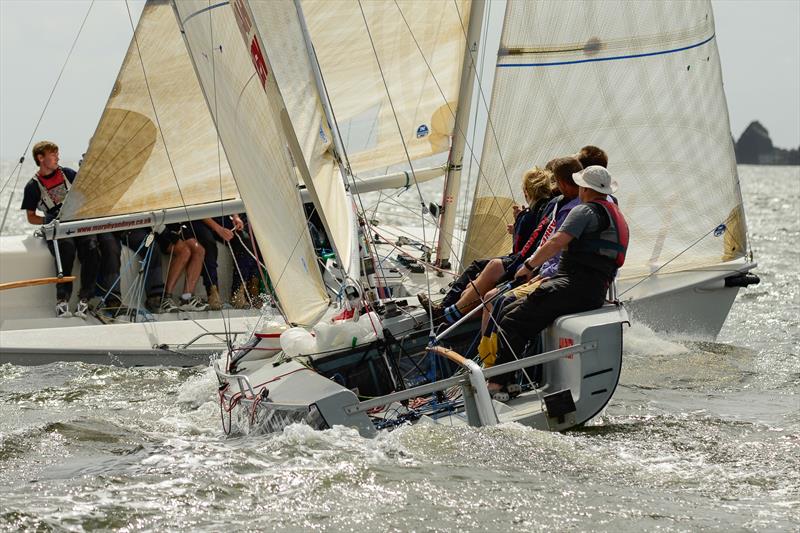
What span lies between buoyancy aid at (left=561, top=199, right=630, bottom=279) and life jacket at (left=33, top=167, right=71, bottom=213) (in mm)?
5083

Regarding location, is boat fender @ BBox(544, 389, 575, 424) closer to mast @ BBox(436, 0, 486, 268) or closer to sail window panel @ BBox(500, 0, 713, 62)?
sail window panel @ BBox(500, 0, 713, 62)

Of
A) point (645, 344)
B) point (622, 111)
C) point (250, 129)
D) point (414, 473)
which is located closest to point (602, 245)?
point (414, 473)

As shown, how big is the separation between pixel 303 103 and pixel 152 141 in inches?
133

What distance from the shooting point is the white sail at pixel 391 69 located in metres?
10.4

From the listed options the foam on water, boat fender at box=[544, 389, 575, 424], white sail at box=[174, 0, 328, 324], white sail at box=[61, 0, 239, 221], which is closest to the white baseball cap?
boat fender at box=[544, 389, 575, 424]

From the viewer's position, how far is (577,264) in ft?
20.0

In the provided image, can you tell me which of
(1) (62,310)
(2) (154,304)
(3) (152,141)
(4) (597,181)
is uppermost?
(3) (152,141)

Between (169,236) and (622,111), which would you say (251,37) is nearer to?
(169,236)

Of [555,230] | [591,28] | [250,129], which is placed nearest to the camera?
[555,230]

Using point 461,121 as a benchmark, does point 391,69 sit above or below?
above

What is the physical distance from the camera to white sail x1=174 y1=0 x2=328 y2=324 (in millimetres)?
6695

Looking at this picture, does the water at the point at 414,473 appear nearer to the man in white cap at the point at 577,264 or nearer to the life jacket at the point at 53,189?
the man in white cap at the point at 577,264

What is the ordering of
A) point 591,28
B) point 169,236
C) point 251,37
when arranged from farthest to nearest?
point 169,236 < point 591,28 < point 251,37

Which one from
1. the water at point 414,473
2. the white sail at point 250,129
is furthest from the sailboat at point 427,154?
the water at point 414,473
